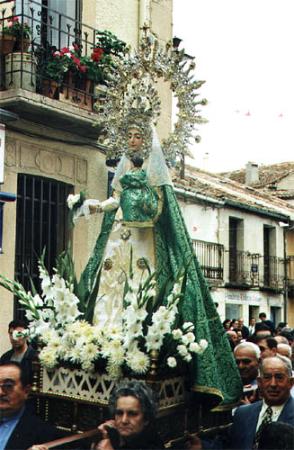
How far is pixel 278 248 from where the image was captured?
787 inches

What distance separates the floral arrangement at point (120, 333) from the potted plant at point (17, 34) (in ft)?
13.8

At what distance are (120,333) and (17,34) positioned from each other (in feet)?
15.3

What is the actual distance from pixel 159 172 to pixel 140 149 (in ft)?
0.62

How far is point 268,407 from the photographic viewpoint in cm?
376

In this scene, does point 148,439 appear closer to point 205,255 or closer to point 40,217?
point 40,217

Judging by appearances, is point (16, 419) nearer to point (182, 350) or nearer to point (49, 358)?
point (49, 358)

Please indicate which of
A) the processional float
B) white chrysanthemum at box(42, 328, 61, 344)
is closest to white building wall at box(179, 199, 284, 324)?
the processional float

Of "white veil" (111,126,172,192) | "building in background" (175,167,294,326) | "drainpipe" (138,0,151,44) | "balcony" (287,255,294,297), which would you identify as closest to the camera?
"white veil" (111,126,172,192)

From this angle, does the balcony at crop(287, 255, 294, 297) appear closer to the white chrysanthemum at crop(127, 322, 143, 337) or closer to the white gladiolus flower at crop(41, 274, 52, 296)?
the white gladiolus flower at crop(41, 274, 52, 296)

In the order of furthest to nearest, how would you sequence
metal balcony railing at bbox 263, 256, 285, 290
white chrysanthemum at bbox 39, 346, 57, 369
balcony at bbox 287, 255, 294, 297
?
balcony at bbox 287, 255, 294, 297 → metal balcony railing at bbox 263, 256, 285, 290 → white chrysanthemum at bbox 39, 346, 57, 369

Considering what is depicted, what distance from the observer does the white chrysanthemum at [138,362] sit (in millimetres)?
3660

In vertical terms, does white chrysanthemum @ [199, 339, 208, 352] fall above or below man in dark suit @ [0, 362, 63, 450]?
above

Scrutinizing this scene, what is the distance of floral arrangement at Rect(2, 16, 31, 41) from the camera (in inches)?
299

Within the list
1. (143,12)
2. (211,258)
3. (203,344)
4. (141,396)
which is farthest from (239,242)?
(141,396)
